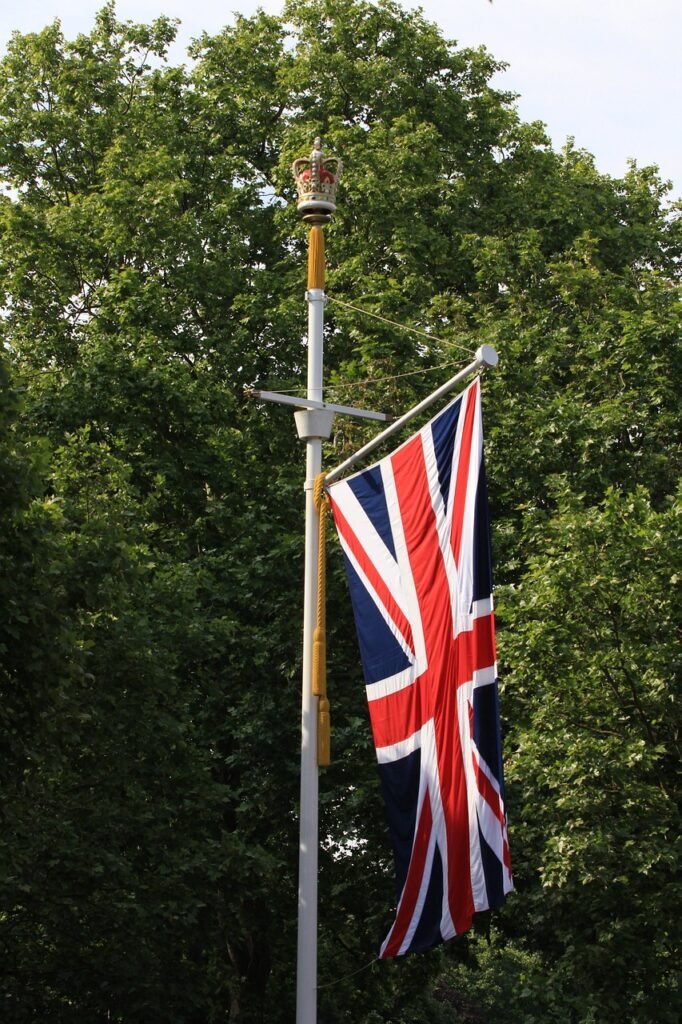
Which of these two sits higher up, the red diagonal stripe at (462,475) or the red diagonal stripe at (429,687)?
the red diagonal stripe at (462,475)

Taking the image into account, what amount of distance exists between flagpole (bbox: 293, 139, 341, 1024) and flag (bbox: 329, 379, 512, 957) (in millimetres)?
776

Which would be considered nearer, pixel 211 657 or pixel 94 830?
pixel 94 830

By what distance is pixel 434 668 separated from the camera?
1073cm

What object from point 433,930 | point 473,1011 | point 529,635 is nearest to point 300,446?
point 529,635

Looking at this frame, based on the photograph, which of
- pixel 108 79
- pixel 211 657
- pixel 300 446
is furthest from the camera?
pixel 108 79

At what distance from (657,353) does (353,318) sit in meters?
4.71

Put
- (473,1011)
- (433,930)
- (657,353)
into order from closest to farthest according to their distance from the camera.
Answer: (433,930), (657,353), (473,1011)

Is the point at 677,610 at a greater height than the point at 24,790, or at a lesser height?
greater

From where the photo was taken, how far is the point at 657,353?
22.2m

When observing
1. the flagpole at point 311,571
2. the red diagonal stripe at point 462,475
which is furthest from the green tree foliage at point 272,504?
the red diagonal stripe at point 462,475

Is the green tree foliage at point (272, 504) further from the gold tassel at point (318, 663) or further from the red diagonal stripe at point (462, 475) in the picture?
the red diagonal stripe at point (462, 475)

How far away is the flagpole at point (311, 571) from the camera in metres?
11.4

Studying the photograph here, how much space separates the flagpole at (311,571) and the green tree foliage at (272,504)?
2.72 metres

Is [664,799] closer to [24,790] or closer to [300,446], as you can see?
[24,790]
